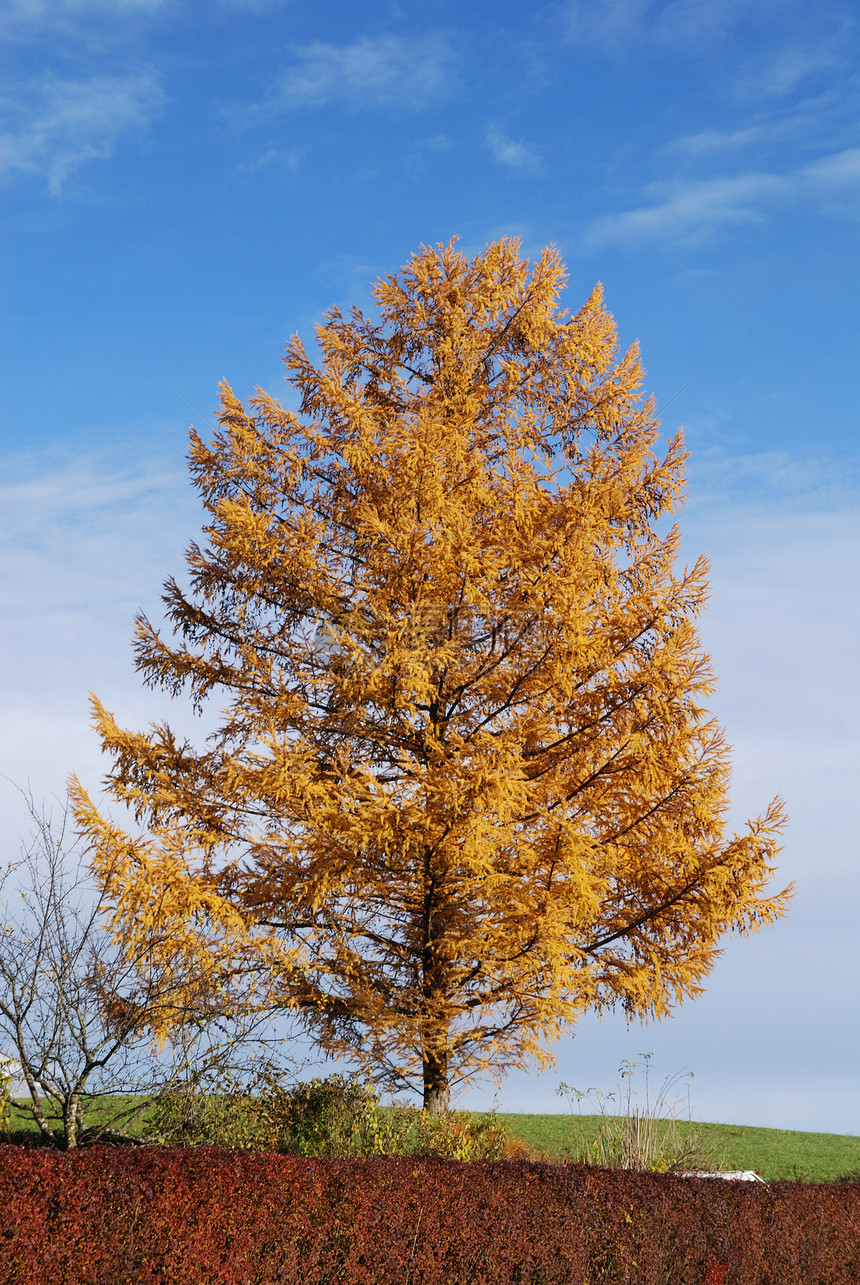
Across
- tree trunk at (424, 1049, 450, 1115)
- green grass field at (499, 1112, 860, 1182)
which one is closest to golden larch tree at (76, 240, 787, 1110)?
tree trunk at (424, 1049, 450, 1115)

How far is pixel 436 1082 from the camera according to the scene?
1052 centimetres

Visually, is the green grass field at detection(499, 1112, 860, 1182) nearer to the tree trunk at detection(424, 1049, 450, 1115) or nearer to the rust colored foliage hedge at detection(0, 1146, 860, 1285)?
the tree trunk at detection(424, 1049, 450, 1115)

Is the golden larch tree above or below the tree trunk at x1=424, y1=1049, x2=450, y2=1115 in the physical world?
above

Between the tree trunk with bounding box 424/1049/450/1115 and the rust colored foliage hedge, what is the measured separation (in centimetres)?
317

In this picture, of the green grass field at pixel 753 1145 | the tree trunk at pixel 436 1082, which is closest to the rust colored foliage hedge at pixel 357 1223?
the tree trunk at pixel 436 1082

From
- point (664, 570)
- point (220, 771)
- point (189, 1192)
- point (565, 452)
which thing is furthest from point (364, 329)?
point (189, 1192)

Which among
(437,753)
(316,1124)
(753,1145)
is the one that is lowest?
(753,1145)

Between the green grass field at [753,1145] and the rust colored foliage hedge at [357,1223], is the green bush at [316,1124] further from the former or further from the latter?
the green grass field at [753,1145]

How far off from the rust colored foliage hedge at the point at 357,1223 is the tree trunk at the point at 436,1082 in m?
3.17

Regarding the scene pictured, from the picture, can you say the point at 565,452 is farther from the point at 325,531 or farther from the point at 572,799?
the point at 572,799

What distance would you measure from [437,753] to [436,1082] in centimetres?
346

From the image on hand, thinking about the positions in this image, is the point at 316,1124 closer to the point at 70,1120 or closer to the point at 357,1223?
the point at 70,1120

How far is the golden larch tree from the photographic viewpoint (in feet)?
32.1

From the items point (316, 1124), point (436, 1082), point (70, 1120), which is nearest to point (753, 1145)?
point (436, 1082)
